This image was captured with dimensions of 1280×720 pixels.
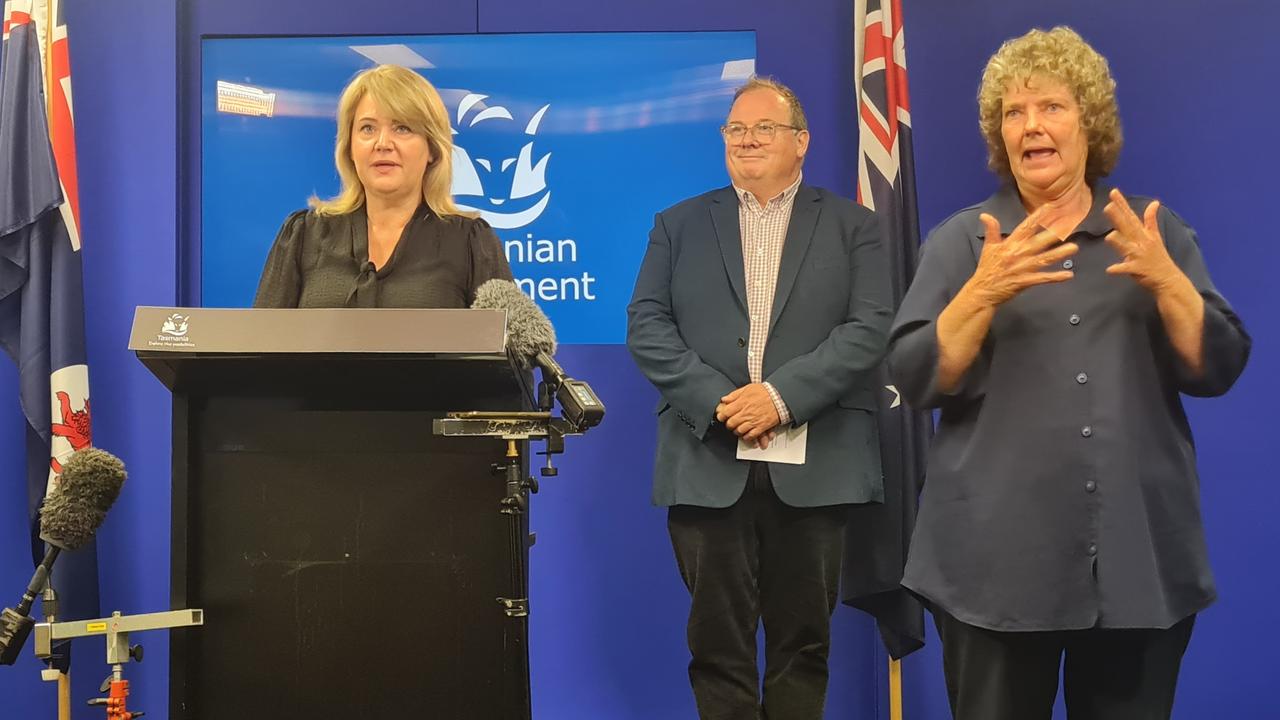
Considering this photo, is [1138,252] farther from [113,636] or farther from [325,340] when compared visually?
[113,636]

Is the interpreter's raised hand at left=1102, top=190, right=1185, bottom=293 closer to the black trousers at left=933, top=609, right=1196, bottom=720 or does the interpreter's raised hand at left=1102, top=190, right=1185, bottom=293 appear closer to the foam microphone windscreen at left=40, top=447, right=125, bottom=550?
the black trousers at left=933, top=609, right=1196, bottom=720

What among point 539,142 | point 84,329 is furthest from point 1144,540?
point 84,329

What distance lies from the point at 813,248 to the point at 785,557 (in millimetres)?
831

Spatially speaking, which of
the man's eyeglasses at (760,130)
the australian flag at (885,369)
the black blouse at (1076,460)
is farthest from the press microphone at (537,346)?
the australian flag at (885,369)

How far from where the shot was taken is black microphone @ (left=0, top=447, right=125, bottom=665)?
7.65ft

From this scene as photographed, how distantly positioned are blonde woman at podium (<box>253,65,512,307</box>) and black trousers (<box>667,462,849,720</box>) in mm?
866

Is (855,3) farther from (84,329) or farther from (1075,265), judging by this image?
(84,329)

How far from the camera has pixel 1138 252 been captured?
189cm

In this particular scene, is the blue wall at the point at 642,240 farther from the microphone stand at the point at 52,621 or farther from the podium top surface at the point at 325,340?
the podium top surface at the point at 325,340

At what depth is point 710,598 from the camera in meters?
3.04

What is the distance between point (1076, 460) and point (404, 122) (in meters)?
1.65

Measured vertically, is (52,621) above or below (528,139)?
below

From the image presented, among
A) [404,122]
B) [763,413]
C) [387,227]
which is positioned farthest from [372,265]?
[763,413]

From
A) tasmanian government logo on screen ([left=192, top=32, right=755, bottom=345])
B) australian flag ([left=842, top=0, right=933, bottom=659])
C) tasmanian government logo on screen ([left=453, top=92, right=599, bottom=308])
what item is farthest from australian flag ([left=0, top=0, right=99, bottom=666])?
australian flag ([left=842, top=0, right=933, bottom=659])
